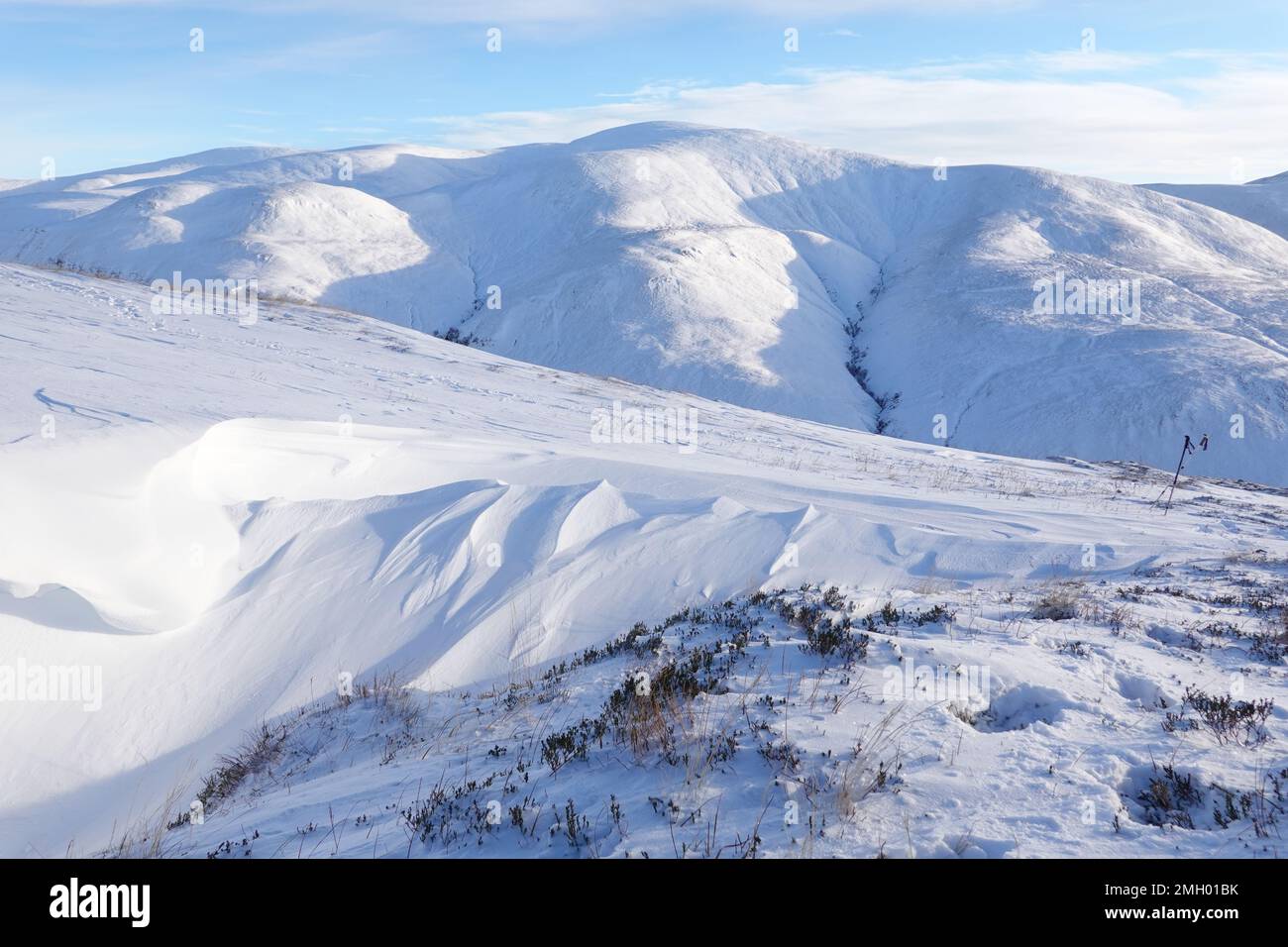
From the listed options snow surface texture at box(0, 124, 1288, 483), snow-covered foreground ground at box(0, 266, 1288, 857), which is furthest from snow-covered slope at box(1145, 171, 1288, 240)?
snow-covered foreground ground at box(0, 266, 1288, 857)

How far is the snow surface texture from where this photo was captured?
1495 inches

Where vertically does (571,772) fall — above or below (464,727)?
above

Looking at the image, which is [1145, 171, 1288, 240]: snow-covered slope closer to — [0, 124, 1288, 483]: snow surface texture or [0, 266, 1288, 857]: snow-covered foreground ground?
[0, 124, 1288, 483]: snow surface texture

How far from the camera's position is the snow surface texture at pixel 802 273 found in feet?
125

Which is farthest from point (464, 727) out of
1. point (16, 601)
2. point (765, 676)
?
point (16, 601)

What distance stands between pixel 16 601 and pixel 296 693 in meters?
2.39

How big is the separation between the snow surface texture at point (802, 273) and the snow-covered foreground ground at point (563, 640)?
24914 mm

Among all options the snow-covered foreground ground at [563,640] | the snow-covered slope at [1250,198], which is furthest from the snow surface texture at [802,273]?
the snow-covered slope at [1250,198]

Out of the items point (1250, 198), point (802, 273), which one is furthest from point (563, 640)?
point (1250, 198)

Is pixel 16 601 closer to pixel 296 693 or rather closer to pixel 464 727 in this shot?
pixel 296 693

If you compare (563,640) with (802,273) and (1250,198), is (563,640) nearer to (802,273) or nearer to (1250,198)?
(802,273)

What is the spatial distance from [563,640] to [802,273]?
185ft

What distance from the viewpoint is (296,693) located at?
7539 millimetres
